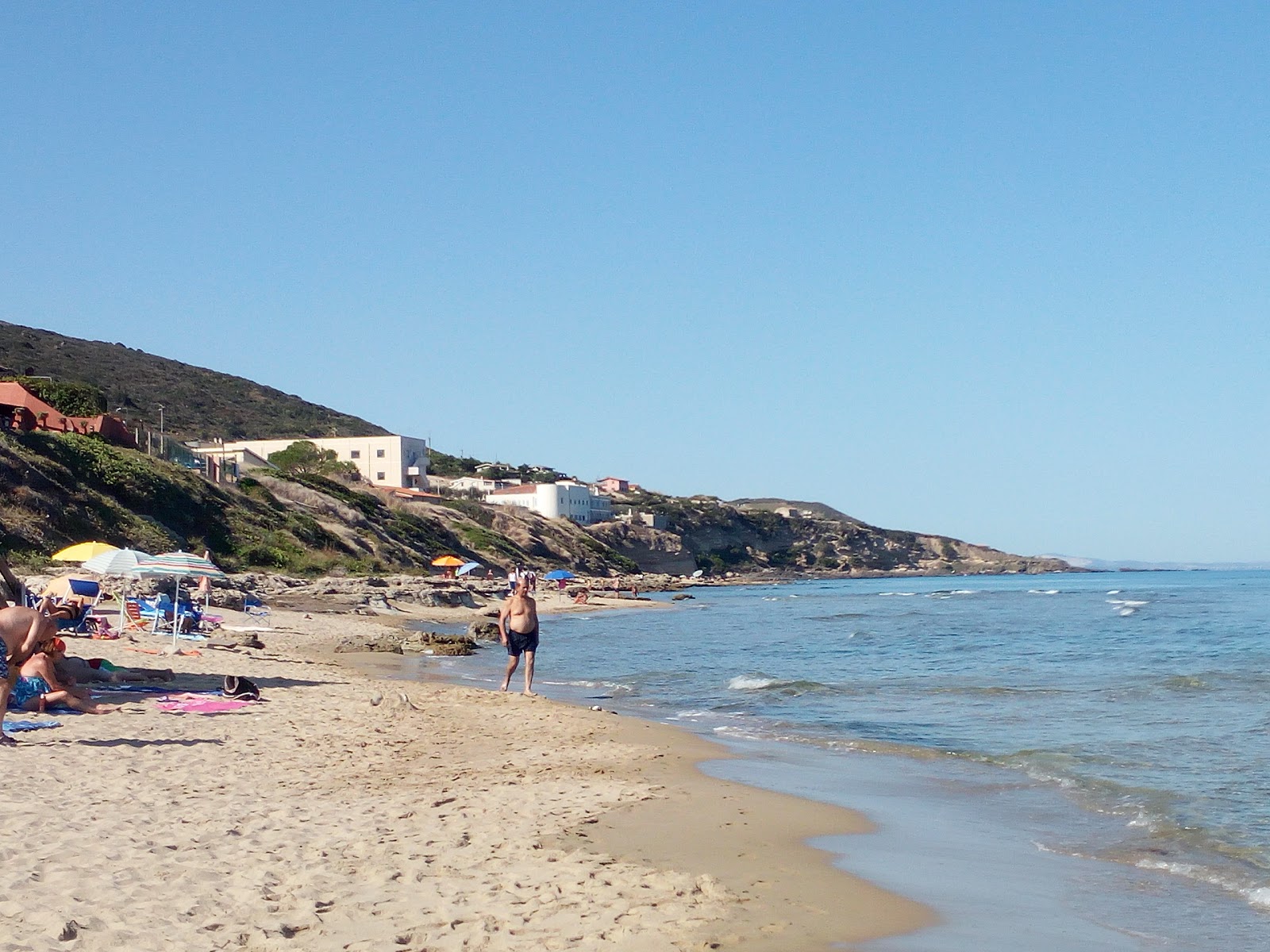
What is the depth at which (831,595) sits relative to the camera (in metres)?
75.4

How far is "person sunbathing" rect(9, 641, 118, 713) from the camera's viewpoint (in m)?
10.5

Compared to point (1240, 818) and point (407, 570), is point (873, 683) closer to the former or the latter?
point (1240, 818)

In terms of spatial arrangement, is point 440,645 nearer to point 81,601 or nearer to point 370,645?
point 370,645

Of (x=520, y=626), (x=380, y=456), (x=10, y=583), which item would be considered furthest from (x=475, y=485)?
(x=10, y=583)

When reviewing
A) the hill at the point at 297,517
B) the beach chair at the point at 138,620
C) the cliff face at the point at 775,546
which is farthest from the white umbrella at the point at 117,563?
the cliff face at the point at 775,546

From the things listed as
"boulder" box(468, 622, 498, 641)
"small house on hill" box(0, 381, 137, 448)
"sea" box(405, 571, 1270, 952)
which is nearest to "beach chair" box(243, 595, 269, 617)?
"boulder" box(468, 622, 498, 641)

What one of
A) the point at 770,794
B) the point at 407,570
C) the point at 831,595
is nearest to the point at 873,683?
the point at 770,794

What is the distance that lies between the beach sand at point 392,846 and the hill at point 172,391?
85.2 metres

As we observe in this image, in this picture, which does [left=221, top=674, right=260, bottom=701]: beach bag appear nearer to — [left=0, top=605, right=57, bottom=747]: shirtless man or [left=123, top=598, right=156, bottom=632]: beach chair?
[left=0, top=605, right=57, bottom=747]: shirtless man

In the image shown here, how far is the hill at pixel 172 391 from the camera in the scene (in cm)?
10188

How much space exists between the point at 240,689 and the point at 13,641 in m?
4.10

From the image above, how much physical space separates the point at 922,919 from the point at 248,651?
16.7m

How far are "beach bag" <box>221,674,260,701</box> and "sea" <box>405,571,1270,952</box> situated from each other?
473 cm

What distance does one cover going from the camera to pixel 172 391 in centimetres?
11525
